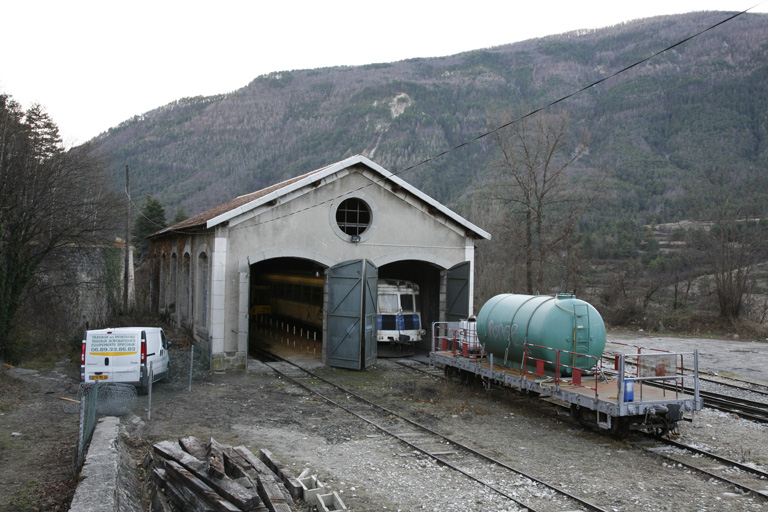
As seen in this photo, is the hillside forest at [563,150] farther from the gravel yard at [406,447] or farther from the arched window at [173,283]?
the gravel yard at [406,447]

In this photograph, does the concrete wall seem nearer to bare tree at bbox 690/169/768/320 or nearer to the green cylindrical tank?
the green cylindrical tank

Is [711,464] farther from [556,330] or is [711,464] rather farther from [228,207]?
[228,207]

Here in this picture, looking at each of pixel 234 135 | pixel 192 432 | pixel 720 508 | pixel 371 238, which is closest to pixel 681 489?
pixel 720 508

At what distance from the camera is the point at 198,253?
22422 millimetres

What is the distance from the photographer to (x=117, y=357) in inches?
600

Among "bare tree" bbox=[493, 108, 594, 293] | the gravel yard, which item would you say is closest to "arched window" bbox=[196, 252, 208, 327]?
the gravel yard

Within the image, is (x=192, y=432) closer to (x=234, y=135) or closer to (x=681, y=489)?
(x=681, y=489)

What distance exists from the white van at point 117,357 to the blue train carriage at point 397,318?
349 inches

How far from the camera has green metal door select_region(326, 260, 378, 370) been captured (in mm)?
19688

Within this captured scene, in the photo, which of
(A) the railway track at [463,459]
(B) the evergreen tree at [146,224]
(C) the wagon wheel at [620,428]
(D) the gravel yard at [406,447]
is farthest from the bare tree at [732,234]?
(B) the evergreen tree at [146,224]

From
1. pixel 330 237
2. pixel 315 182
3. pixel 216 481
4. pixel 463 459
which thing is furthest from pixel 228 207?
pixel 216 481

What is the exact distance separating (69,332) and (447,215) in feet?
60.6

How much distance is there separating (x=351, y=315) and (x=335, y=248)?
8.60ft

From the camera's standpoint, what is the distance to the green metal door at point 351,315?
19.7 meters
